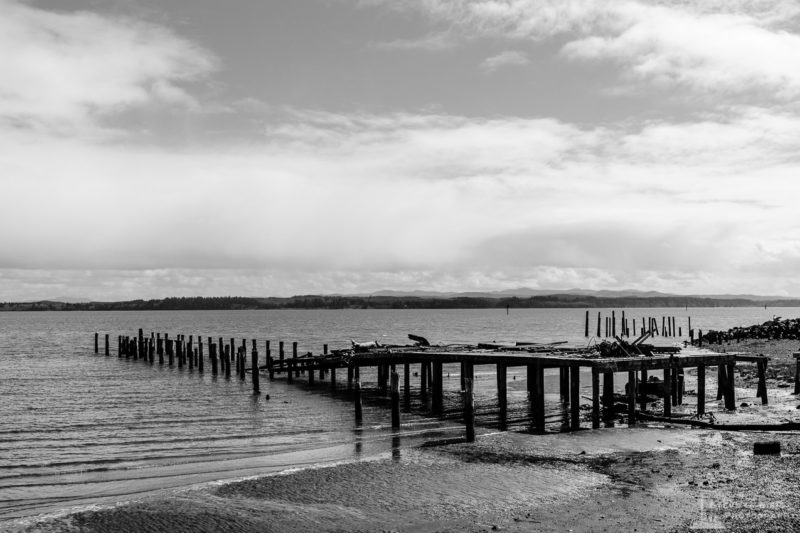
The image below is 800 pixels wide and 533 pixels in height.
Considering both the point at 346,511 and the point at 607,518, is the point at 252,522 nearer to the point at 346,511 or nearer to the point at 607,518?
the point at 346,511

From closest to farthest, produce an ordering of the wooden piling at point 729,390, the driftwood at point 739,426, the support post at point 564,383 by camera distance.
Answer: the driftwood at point 739,426 → the wooden piling at point 729,390 → the support post at point 564,383

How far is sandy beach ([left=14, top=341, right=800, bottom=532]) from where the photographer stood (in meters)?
13.9

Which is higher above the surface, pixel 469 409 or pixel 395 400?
pixel 469 409

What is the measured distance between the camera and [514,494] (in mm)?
16000

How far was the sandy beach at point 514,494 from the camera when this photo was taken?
1393cm

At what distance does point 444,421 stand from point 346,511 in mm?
12642

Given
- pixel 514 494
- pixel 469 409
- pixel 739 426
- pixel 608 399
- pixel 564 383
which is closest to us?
pixel 514 494

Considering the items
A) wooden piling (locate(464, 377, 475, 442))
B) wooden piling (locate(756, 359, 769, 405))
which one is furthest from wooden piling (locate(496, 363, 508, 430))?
wooden piling (locate(756, 359, 769, 405))

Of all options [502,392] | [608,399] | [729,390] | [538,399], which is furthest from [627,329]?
[502,392]

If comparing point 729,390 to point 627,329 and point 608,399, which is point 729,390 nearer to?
point 608,399

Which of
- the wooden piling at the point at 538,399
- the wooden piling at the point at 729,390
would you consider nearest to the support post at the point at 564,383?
the wooden piling at the point at 538,399

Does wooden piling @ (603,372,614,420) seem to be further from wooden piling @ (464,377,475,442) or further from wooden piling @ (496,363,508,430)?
wooden piling @ (464,377,475,442)

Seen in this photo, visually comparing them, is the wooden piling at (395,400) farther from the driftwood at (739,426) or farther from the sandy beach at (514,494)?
the driftwood at (739,426)

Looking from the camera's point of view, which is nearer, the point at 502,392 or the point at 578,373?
the point at 578,373
